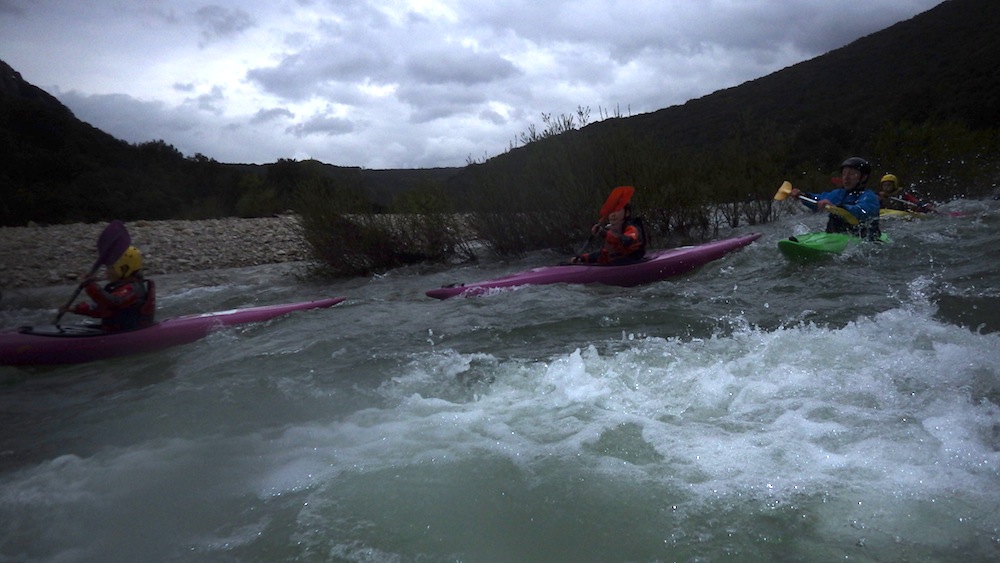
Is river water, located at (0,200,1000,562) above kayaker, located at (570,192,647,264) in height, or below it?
below

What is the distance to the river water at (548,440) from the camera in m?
2.12

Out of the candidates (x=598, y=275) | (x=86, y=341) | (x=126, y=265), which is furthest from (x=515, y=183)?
(x=86, y=341)

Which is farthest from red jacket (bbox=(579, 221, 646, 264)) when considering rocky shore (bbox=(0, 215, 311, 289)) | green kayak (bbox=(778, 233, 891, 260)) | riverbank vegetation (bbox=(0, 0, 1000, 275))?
rocky shore (bbox=(0, 215, 311, 289))

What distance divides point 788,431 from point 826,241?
14.0ft

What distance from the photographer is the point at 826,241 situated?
640 centimetres

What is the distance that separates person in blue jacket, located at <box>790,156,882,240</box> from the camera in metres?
6.74

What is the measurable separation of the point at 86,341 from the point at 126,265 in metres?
0.67

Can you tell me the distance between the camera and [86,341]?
17.4 feet

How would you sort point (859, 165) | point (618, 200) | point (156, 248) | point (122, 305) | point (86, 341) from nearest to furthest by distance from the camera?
point (86, 341), point (122, 305), point (859, 165), point (618, 200), point (156, 248)

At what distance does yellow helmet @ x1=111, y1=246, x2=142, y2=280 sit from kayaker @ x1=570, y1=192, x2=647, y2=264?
390 cm

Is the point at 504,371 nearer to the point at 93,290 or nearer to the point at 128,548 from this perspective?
the point at 128,548

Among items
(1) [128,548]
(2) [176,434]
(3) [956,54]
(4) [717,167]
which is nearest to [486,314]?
(2) [176,434]

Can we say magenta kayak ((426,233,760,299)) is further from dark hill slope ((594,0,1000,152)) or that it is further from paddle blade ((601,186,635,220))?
dark hill slope ((594,0,1000,152))

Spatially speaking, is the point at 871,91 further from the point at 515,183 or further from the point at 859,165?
the point at 859,165
